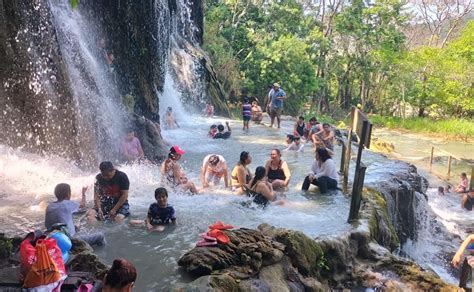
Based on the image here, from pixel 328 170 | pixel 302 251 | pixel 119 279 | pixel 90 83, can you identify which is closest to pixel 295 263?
pixel 302 251

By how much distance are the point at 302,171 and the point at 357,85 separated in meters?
31.8

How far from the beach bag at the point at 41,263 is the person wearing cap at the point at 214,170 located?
5367 millimetres

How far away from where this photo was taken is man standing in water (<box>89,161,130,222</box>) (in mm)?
7414

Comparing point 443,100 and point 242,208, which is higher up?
point 443,100

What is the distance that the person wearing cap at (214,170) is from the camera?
9.76 metres

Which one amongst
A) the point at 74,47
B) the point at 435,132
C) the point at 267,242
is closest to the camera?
the point at 267,242

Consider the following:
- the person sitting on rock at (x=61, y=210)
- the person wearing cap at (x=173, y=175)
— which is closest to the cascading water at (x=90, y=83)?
the person wearing cap at (x=173, y=175)

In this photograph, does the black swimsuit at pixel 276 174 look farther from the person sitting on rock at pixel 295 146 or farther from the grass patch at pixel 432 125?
the grass patch at pixel 432 125

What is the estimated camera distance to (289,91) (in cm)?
3083

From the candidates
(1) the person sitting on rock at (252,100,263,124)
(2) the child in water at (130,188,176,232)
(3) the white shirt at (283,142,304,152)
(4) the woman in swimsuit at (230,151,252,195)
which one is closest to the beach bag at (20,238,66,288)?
(2) the child in water at (130,188,176,232)

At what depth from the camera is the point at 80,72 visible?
11711 millimetres

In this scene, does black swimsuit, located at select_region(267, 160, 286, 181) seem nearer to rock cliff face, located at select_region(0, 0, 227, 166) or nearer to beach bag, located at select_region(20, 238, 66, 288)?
rock cliff face, located at select_region(0, 0, 227, 166)

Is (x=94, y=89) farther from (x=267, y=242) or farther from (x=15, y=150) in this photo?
(x=267, y=242)

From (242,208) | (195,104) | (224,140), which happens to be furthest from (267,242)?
(195,104)
